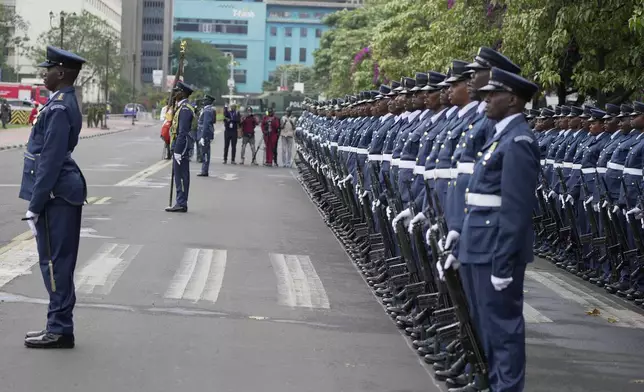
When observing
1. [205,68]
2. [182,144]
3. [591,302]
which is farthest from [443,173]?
[205,68]

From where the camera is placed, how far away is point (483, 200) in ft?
25.8

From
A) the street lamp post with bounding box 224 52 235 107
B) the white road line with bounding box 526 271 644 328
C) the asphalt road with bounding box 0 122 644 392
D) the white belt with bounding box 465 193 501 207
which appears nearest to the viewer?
the white belt with bounding box 465 193 501 207

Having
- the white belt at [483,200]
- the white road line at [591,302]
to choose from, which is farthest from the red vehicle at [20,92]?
the white belt at [483,200]

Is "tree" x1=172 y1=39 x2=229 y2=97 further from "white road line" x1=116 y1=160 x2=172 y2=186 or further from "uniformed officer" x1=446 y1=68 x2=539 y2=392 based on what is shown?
"uniformed officer" x1=446 y1=68 x2=539 y2=392

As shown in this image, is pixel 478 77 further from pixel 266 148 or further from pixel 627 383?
pixel 266 148

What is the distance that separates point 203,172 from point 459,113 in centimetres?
2321

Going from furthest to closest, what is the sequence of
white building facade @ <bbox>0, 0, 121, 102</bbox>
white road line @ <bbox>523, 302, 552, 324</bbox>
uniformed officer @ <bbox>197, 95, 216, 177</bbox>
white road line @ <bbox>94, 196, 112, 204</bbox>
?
white building facade @ <bbox>0, 0, 121, 102</bbox> < uniformed officer @ <bbox>197, 95, 216, 177</bbox> < white road line @ <bbox>94, 196, 112, 204</bbox> < white road line @ <bbox>523, 302, 552, 324</bbox>

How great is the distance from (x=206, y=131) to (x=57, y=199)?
24.9 metres

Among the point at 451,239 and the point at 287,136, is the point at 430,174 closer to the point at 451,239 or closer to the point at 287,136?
the point at 451,239

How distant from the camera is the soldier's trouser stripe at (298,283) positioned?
12258 millimetres

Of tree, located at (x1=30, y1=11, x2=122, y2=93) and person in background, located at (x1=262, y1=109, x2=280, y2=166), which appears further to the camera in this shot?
tree, located at (x1=30, y1=11, x2=122, y2=93)

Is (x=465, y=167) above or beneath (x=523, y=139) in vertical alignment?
beneath

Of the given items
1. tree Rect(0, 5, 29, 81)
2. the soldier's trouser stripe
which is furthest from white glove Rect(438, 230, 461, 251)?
tree Rect(0, 5, 29, 81)

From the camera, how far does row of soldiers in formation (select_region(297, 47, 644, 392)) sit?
25.5 feet
